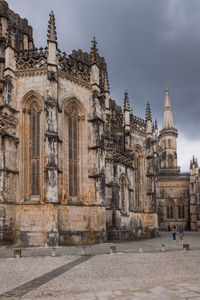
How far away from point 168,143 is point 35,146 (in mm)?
49455

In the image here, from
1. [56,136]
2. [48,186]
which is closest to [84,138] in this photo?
[56,136]

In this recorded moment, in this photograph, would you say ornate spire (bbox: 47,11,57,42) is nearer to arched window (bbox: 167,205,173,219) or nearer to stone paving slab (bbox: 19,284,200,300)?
stone paving slab (bbox: 19,284,200,300)

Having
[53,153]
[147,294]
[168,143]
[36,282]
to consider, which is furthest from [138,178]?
[168,143]

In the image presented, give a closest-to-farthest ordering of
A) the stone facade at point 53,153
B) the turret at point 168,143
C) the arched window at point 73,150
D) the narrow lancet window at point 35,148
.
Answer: the stone facade at point 53,153 < the narrow lancet window at point 35,148 < the arched window at point 73,150 < the turret at point 168,143

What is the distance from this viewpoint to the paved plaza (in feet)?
27.5

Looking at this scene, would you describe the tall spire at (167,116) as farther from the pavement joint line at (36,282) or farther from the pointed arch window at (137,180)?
the pavement joint line at (36,282)

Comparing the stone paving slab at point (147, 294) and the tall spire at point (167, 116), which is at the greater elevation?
the tall spire at point (167, 116)

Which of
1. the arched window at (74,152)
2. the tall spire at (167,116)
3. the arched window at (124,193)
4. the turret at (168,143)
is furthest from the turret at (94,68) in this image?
the tall spire at (167,116)

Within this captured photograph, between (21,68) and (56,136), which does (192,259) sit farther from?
(21,68)

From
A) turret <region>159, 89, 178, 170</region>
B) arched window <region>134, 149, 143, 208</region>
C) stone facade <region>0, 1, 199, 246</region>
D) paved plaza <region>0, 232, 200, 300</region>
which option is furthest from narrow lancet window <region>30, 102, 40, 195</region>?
turret <region>159, 89, 178, 170</region>

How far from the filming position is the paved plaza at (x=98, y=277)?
27.5 feet

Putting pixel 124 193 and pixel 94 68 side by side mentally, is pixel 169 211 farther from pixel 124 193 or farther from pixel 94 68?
pixel 94 68

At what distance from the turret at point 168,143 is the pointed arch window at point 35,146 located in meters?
47.3

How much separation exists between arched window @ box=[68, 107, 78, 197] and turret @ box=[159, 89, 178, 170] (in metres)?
44.6
